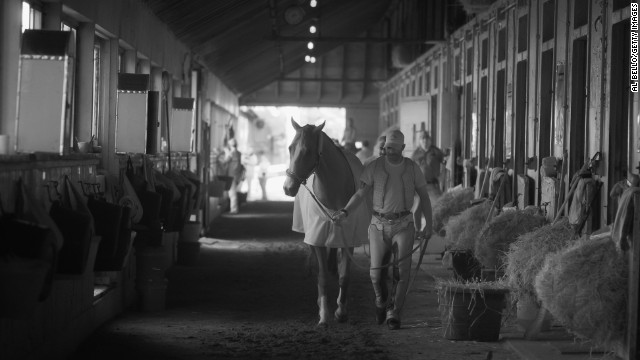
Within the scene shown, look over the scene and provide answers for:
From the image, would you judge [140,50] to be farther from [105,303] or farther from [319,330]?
[319,330]

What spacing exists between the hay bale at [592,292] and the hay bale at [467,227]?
13.1ft

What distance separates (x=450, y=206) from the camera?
14.0m

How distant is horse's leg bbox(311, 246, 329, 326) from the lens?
30.5 feet

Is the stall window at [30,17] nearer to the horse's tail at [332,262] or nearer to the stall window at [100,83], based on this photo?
the stall window at [100,83]

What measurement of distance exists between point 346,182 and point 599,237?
2.93 meters

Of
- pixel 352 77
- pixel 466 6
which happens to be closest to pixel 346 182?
pixel 466 6

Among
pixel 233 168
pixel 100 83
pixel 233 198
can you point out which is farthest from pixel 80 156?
pixel 233 198

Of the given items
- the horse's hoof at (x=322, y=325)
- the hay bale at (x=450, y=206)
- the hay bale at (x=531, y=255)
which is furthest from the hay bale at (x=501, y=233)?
the hay bale at (x=450, y=206)

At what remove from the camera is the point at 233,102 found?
105 ft

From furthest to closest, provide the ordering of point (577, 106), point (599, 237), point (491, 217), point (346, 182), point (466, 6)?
1. point (466, 6)
2. point (491, 217)
3. point (577, 106)
4. point (346, 182)
5. point (599, 237)

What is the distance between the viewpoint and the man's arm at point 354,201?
9250mm

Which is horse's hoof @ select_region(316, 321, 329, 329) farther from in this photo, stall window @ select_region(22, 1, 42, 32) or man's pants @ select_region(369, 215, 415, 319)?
stall window @ select_region(22, 1, 42, 32)

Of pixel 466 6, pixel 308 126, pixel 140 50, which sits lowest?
pixel 308 126

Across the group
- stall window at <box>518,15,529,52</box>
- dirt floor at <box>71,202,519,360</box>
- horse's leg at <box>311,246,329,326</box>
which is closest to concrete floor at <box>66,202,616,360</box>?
dirt floor at <box>71,202,519,360</box>
